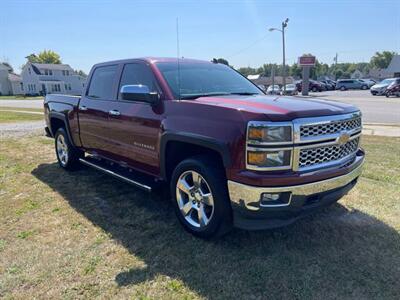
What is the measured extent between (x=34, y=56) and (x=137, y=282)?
371 ft

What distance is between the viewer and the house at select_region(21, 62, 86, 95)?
66688 millimetres

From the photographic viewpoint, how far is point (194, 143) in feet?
11.0

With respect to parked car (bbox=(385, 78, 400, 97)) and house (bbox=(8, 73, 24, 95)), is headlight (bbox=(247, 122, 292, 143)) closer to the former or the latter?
parked car (bbox=(385, 78, 400, 97))

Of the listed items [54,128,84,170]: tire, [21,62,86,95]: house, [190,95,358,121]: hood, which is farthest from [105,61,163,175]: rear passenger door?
[21,62,86,95]: house

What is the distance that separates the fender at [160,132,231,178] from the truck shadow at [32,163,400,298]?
2.60ft

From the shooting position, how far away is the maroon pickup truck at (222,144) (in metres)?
2.89

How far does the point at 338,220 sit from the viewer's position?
3.99 meters

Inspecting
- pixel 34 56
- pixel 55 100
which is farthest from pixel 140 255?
pixel 34 56

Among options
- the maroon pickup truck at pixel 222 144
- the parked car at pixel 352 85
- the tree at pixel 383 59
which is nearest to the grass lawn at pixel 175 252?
the maroon pickup truck at pixel 222 144

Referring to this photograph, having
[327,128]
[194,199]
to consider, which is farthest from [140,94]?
[327,128]

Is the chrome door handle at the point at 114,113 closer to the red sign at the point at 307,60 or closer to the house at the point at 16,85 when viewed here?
the red sign at the point at 307,60

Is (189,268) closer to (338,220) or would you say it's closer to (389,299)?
(389,299)

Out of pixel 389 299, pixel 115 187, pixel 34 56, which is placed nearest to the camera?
pixel 389 299

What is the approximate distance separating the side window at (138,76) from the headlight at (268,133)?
1.58 meters
